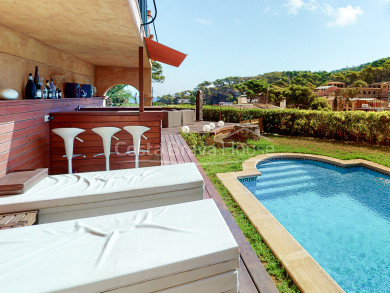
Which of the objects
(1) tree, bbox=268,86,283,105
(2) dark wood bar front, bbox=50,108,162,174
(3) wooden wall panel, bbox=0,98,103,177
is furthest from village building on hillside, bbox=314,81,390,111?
(3) wooden wall panel, bbox=0,98,103,177

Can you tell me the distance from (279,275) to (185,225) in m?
1.41

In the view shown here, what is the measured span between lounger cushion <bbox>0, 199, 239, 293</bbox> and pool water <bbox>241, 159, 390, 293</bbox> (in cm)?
251

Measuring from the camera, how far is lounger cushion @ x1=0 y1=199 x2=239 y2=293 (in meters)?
1.29

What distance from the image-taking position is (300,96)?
42781 millimetres

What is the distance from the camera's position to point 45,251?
4.95ft

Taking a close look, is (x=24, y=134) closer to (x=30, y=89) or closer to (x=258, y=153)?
(x=30, y=89)

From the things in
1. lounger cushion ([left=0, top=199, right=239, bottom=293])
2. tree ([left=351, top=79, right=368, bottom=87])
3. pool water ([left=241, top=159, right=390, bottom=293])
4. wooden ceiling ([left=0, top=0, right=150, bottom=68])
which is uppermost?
tree ([left=351, top=79, right=368, bottom=87])

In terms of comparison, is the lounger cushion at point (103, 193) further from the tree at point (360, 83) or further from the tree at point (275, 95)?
the tree at point (360, 83)

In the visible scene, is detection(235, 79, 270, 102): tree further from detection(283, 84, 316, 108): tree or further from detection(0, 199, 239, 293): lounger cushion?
detection(0, 199, 239, 293): lounger cushion

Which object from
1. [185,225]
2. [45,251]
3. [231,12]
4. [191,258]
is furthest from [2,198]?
[231,12]

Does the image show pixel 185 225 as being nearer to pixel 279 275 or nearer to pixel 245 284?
pixel 245 284

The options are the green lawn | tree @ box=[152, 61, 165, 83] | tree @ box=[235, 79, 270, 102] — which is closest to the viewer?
the green lawn

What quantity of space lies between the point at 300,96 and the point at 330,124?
33.9 metres

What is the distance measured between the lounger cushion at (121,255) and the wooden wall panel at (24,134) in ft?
7.26
